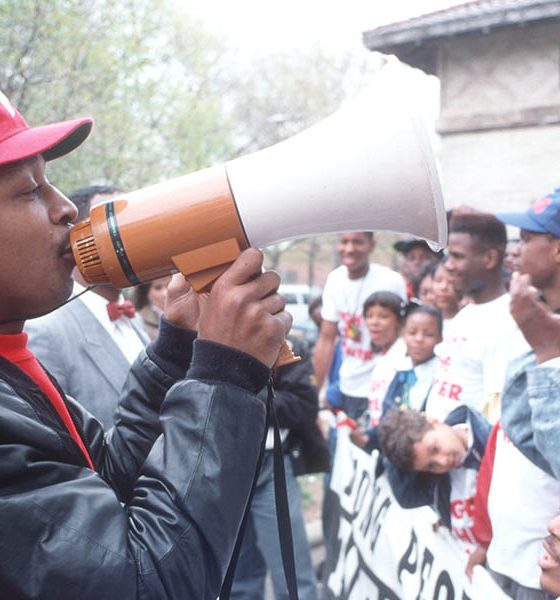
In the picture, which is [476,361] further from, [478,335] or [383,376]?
[383,376]

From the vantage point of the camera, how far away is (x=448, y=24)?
8.12 meters

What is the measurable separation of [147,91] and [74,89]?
198 cm

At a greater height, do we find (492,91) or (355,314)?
(492,91)

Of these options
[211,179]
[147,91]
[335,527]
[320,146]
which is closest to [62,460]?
[211,179]

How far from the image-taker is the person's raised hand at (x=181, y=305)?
1.44 m

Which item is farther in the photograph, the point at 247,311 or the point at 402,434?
the point at 402,434

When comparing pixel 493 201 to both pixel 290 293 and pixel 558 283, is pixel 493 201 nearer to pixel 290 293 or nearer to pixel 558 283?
pixel 558 283

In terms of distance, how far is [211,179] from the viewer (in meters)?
1.22

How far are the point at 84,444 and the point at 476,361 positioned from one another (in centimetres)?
204

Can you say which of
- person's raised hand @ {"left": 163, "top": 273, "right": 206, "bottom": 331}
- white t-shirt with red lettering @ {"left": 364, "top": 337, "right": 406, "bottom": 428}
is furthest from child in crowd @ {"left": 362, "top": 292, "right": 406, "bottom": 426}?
person's raised hand @ {"left": 163, "top": 273, "right": 206, "bottom": 331}

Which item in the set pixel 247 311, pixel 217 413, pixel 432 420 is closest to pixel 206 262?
pixel 247 311

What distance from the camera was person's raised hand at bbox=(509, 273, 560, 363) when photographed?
2.01 m

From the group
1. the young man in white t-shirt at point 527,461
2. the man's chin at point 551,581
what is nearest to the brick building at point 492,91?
the young man in white t-shirt at point 527,461

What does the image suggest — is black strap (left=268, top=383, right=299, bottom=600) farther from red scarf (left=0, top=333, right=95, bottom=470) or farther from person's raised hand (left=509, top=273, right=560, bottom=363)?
person's raised hand (left=509, top=273, right=560, bottom=363)
